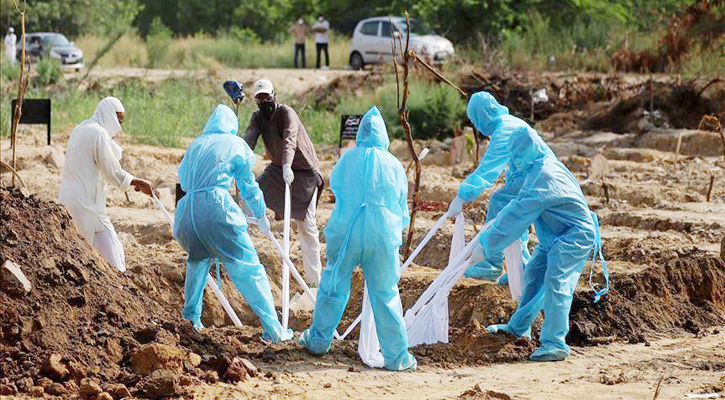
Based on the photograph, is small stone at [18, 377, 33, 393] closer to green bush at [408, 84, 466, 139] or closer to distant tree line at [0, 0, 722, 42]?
green bush at [408, 84, 466, 139]

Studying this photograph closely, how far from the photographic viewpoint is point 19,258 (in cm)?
702

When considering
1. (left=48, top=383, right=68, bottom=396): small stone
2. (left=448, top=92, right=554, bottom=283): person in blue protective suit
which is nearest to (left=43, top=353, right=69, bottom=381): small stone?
(left=48, top=383, right=68, bottom=396): small stone

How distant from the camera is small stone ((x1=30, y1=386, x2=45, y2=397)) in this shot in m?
6.13

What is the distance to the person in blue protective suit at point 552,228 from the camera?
318 inches

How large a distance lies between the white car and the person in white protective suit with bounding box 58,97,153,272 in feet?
60.9

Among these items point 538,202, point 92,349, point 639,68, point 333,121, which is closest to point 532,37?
point 639,68

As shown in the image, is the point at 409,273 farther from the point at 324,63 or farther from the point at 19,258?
the point at 324,63

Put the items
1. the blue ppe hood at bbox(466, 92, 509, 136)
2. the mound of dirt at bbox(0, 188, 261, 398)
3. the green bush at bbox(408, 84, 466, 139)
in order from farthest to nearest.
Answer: the green bush at bbox(408, 84, 466, 139)
the blue ppe hood at bbox(466, 92, 509, 136)
the mound of dirt at bbox(0, 188, 261, 398)

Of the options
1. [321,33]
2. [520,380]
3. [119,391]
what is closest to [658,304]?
[520,380]

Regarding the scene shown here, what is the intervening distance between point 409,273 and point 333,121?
36.3 feet

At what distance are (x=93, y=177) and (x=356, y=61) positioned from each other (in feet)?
68.9

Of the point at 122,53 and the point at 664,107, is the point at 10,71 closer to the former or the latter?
the point at 122,53

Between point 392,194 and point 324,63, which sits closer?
point 392,194

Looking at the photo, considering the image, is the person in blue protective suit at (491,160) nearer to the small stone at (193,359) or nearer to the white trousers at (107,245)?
the white trousers at (107,245)
